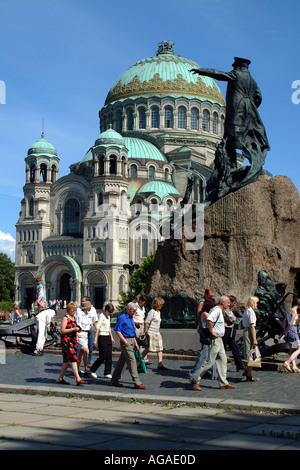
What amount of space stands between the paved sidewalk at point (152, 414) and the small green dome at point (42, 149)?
58.8 meters

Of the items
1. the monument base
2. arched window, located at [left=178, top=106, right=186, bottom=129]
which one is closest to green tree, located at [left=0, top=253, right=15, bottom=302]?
arched window, located at [left=178, top=106, right=186, bottom=129]

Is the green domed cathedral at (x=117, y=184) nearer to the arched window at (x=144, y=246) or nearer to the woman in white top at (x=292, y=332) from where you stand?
the arched window at (x=144, y=246)

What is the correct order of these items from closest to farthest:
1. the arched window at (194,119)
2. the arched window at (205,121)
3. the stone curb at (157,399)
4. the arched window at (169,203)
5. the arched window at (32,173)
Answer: the stone curb at (157,399)
the arched window at (169,203)
the arched window at (32,173)
the arched window at (194,119)
the arched window at (205,121)

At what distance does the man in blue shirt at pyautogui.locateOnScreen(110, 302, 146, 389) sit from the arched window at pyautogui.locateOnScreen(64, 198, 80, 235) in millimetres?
58183

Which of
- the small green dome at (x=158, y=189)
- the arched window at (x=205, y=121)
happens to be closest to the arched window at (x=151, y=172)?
the small green dome at (x=158, y=189)

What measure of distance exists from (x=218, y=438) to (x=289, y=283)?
8.47m

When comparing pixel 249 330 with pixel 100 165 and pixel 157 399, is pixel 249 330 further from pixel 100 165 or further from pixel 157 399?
pixel 100 165

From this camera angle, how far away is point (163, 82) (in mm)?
74688

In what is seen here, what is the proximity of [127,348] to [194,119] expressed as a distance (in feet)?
220

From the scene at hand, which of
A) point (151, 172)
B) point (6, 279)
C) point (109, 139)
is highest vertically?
point (109, 139)

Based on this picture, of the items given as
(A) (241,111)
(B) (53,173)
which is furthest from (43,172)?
(A) (241,111)

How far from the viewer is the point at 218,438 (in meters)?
6.17

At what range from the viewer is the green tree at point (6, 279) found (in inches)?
3038
